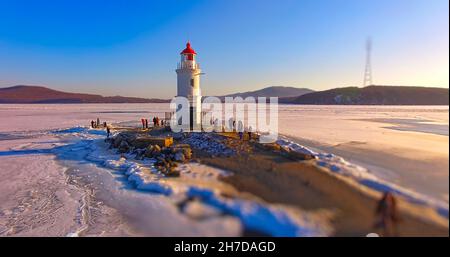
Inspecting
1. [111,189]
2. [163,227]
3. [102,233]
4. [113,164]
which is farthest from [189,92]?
[163,227]

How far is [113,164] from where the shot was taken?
824 centimetres

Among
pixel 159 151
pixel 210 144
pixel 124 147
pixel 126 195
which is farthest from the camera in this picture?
pixel 124 147

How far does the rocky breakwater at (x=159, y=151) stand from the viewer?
284 inches

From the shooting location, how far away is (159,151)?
362 inches

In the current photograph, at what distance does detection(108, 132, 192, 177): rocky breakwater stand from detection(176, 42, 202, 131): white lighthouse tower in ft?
13.3

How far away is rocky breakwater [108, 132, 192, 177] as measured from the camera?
23.7 feet

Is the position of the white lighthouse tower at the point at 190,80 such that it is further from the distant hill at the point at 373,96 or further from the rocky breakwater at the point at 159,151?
the distant hill at the point at 373,96

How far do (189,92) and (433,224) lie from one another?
1310 centimetres

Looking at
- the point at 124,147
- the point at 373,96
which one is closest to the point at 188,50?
the point at 124,147

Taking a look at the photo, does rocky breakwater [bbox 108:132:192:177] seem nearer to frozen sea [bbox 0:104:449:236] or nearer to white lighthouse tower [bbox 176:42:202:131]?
frozen sea [bbox 0:104:449:236]

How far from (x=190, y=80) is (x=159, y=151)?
6.17 m

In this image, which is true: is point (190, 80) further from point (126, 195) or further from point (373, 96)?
point (373, 96)

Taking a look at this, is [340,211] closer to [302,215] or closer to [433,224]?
[302,215]

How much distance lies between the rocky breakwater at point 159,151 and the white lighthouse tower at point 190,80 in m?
4.05
